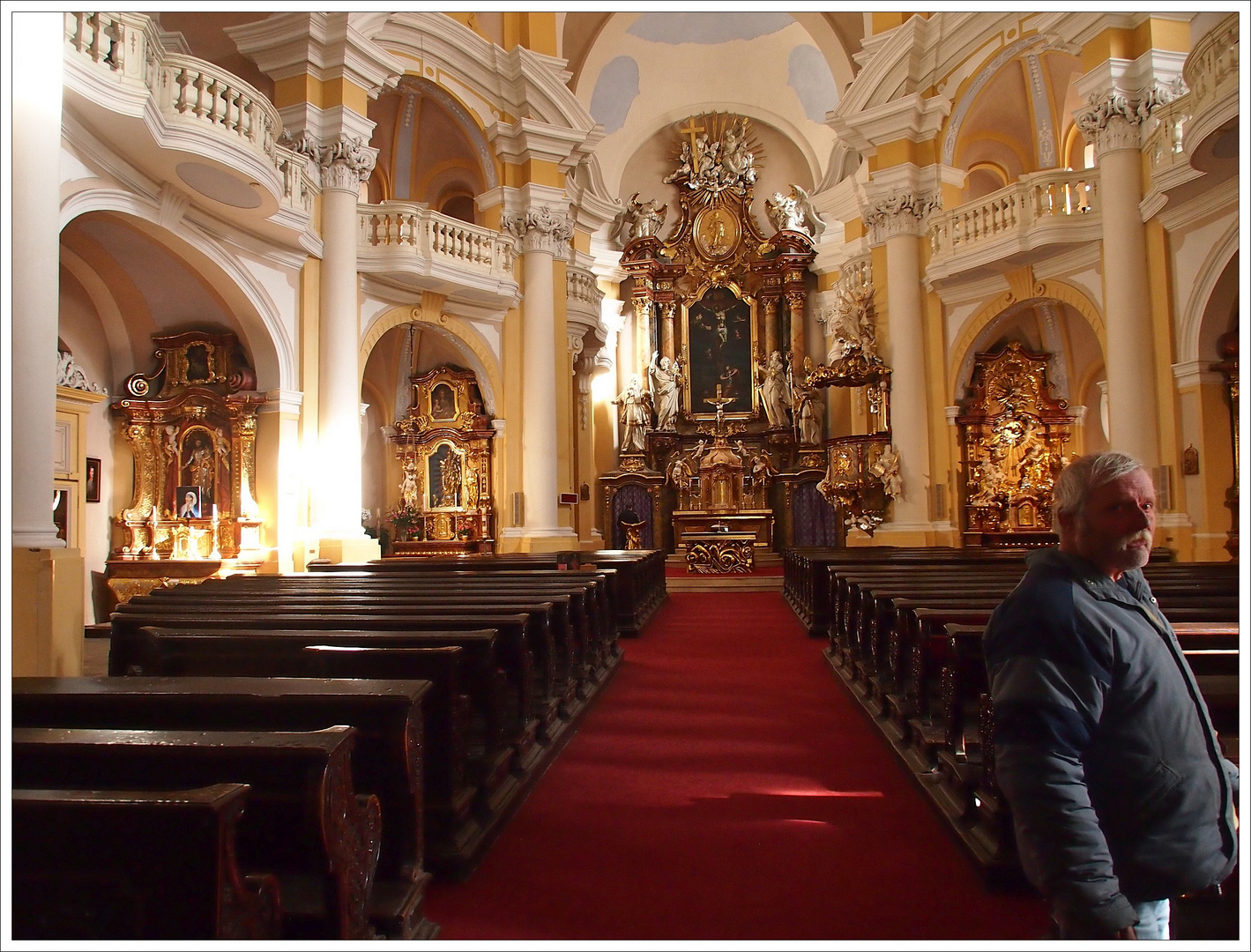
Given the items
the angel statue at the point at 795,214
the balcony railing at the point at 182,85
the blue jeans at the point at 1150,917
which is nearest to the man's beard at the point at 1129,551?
the blue jeans at the point at 1150,917

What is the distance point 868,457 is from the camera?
13727 mm

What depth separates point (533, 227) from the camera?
14312 mm

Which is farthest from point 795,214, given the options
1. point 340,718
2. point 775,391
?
point 340,718

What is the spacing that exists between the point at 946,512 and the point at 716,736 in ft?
31.9

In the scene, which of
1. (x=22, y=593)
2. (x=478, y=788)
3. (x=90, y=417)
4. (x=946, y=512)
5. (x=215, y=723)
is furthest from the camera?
(x=946, y=512)

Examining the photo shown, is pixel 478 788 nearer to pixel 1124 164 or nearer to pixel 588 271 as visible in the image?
pixel 1124 164

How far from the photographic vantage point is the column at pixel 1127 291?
9.99m

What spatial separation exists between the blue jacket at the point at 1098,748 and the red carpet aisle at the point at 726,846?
1.22 meters

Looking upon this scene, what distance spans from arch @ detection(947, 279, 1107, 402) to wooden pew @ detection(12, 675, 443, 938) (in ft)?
35.4

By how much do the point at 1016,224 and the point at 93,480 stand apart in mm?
12468

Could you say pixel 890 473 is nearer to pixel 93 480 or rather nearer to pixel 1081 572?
pixel 93 480

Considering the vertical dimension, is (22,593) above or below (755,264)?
below

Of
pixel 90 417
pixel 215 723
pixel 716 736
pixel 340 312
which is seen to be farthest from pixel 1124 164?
pixel 90 417

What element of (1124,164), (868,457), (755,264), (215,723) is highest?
(755,264)
